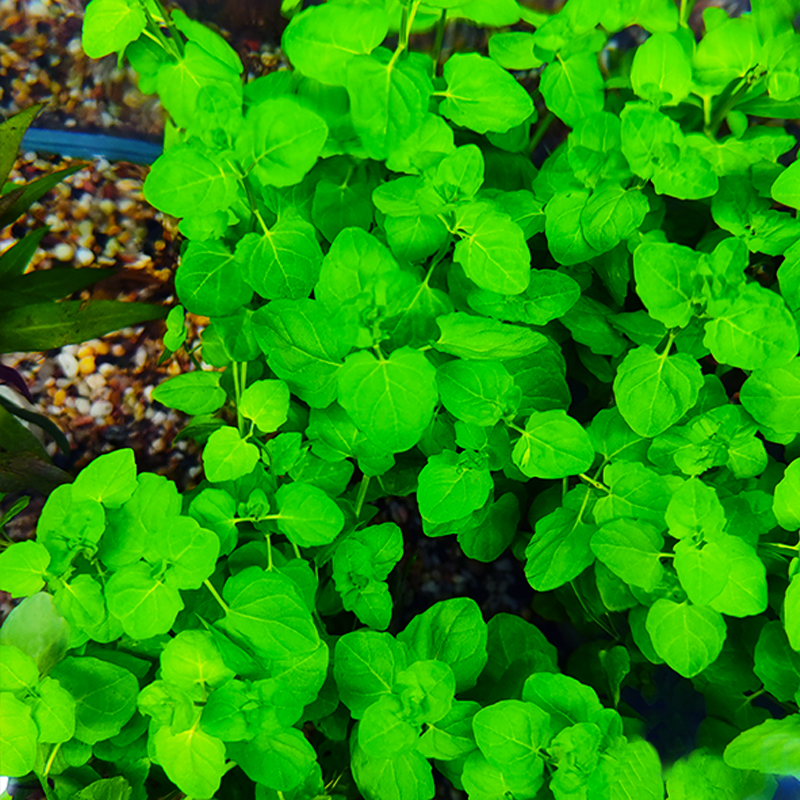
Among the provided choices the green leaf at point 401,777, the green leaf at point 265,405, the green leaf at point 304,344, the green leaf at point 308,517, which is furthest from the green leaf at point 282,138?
the green leaf at point 401,777

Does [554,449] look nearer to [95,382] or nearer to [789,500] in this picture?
[789,500]

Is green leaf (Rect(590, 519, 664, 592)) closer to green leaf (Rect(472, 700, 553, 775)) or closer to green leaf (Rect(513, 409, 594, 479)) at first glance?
green leaf (Rect(513, 409, 594, 479))

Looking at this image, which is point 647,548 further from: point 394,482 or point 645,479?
point 394,482

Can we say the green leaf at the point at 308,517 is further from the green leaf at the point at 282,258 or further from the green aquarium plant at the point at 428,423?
the green leaf at the point at 282,258

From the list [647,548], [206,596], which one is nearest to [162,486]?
[206,596]

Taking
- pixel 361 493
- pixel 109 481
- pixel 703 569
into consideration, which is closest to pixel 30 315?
pixel 109 481

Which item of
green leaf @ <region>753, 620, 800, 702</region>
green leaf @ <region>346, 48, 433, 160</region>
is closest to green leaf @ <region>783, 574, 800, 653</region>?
green leaf @ <region>753, 620, 800, 702</region>

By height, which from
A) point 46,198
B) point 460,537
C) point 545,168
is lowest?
point 460,537

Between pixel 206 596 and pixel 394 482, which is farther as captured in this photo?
pixel 394 482
